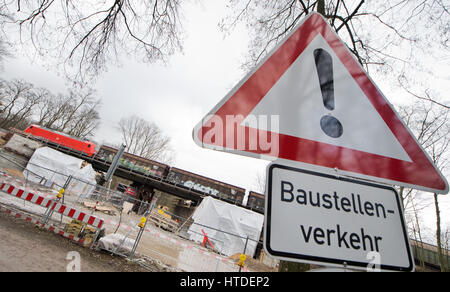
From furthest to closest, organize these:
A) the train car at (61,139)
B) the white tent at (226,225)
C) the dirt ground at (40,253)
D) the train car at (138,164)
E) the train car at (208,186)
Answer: the train car at (138,164) < the train car at (208,186) < the train car at (61,139) < the white tent at (226,225) < the dirt ground at (40,253)

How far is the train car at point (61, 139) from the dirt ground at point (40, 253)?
826 inches

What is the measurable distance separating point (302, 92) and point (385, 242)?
76cm

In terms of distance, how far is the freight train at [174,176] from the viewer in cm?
2347

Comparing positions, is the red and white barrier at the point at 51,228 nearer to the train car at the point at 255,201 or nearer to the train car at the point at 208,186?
the train car at the point at 208,186

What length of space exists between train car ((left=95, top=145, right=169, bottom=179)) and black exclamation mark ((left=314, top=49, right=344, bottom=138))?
24.7m

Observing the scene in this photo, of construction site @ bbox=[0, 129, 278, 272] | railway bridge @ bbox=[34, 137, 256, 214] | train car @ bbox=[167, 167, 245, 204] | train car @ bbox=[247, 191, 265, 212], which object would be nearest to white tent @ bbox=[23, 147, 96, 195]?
construction site @ bbox=[0, 129, 278, 272]

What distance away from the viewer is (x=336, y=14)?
3477 mm

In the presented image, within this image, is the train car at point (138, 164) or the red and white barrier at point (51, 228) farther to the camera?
the train car at point (138, 164)

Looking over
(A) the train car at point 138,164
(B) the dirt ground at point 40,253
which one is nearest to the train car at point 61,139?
(A) the train car at point 138,164

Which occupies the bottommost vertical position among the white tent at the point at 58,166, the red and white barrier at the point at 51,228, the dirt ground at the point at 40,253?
the dirt ground at the point at 40,253

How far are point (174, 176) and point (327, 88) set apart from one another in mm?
25251

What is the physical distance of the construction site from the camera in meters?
5.18

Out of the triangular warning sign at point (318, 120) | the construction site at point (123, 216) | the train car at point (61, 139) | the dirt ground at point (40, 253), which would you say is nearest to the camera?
the triangular warning sign at point (318, 120)
